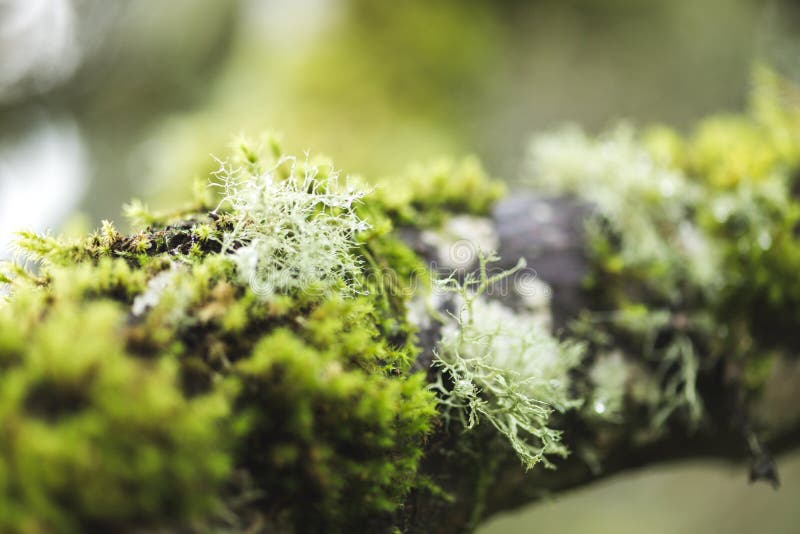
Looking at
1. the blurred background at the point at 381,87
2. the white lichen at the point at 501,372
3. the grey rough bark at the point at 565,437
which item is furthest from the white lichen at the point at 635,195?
the blurred background at the point at 381,87

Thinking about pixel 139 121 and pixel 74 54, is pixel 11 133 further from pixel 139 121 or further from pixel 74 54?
pixel 139 121

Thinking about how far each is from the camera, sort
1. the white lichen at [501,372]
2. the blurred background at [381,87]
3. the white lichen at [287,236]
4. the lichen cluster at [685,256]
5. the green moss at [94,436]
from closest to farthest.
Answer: the green moss at [94,436]
the white lichen at [287,236]
the white lichen at [501,372]
the lichen cluster at [685,256]
the blurred background at [381,87]

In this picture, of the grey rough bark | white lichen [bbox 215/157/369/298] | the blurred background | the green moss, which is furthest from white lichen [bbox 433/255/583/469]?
the blurred background

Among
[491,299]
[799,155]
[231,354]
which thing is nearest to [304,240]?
[231,354]

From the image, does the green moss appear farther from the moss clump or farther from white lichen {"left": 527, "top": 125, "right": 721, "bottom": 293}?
white lichen {"left": 527, "top": 125, "right": 721, "bottom": 293}

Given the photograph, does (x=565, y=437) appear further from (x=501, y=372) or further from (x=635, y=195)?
(x=635, y=195)

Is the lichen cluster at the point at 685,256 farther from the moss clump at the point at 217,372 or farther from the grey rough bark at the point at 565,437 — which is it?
the moss clump at the point at 217,372
